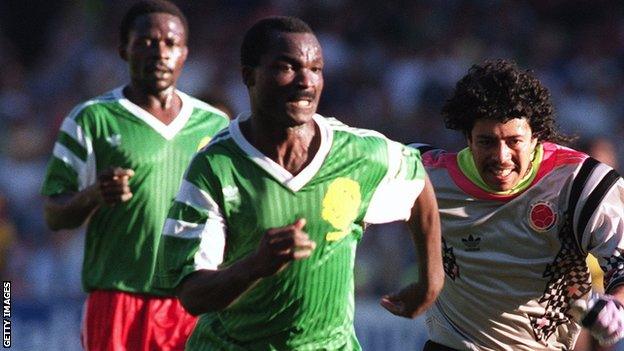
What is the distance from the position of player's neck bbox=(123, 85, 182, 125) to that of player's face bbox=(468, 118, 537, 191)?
1705 mm

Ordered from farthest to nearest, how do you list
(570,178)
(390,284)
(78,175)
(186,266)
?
1. (390,284)
2. (78,175)
3. (570,178)
4. (186,266)

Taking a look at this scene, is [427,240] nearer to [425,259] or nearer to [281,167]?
[425,259]

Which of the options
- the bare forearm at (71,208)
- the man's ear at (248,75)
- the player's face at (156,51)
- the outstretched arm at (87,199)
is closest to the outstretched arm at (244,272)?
the man's ear at (248,75)

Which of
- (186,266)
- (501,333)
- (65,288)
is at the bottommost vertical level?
(65,288)

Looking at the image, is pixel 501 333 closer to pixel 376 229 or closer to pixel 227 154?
pixel 227 154

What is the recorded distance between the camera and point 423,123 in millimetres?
13562

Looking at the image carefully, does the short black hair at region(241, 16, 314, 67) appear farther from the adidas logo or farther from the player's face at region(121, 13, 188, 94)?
the player's face at region(121, 13, 188, 94)

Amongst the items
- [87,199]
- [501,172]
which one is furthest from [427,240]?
[87,199]

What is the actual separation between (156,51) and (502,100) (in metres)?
1.87

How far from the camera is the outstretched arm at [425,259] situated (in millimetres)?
6055

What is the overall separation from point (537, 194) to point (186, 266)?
204 centimetres

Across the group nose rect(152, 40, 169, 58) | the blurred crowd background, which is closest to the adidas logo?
nose rect(152, 40, 169, 58)

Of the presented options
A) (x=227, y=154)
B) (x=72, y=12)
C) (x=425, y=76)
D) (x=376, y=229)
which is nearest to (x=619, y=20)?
(x=425, y=76)

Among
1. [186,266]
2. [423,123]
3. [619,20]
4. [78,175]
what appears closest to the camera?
[186,266]
